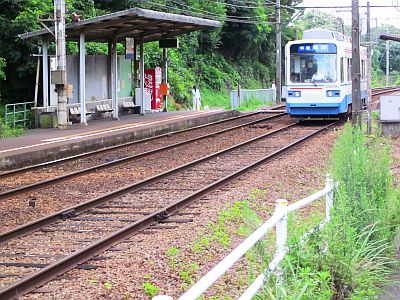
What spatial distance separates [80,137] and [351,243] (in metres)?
16.4

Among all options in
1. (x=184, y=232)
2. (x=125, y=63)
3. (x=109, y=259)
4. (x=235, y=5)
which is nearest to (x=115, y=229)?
(x=184, y=232)

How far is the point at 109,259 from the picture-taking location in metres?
8.30

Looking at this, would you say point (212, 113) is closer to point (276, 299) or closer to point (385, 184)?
point (385, 184)

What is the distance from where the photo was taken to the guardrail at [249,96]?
140 ft

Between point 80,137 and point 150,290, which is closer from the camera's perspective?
point 150,290

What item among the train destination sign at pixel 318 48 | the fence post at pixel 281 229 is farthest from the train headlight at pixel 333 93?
the fence post at pixel 281 229

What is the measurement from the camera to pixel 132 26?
92.0 ft

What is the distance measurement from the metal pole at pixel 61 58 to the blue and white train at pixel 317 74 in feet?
26.9

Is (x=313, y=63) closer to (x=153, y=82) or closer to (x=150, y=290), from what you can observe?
(x=153, y=82)

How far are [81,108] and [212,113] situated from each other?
902 cm

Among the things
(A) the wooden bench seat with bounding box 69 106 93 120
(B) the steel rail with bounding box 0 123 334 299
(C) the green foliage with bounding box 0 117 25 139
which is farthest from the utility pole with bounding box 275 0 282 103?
(B) the steel rail with bounding box 0 123 334 299

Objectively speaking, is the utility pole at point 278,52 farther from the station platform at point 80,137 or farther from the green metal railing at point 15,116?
the green metal railing at point 15,116

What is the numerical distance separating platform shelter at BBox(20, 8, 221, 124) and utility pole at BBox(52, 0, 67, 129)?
0.78 m

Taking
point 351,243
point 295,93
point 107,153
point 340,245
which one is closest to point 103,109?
point 295,93
